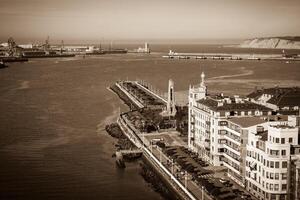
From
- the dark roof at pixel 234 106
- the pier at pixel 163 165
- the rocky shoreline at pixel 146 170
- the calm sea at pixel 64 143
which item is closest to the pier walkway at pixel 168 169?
the pier at pixel 163 165

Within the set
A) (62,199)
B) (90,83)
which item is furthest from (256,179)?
(90,83)

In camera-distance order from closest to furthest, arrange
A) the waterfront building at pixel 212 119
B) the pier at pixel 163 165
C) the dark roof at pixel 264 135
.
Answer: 1. the dark roof at pixel 264 135
2. the pier at pixel 163 165
3. the waterfront building at pixel 212 119

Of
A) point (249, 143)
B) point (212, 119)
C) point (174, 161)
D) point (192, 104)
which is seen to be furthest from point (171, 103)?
point (249, 143)

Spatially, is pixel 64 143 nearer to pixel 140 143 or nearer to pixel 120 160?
pixel 140 143

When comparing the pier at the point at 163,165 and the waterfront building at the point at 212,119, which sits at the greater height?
the waterfront building at the point at 212,119

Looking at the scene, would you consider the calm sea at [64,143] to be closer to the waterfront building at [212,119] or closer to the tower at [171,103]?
the waterfront building at [212,119]

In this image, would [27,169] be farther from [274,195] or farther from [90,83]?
[90,83]

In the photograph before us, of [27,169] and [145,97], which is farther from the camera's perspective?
[145,97]

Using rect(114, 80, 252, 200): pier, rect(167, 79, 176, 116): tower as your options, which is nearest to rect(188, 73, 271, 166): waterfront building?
rect(114, 80, 252, 200): pier

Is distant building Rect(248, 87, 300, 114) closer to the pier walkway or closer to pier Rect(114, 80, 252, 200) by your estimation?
pier Rect(114, 80, 252, 200)
